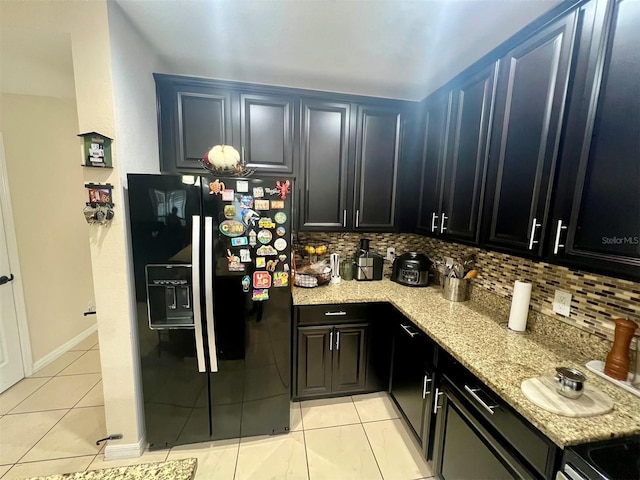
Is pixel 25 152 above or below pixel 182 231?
above

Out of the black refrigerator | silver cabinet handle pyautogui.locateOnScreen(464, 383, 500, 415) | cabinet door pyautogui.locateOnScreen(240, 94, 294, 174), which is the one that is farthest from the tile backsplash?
cabinet door pyautogui.locateOnScreen(240, 94, 294, 174)

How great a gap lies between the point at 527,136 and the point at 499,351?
3.48 feet

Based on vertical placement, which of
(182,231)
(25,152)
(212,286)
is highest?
(25,152)

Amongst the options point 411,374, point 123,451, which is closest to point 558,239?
point 411,374

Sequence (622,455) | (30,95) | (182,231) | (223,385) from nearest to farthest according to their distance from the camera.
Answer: (622,455)
(182,231)
(223,385)
(30,95)

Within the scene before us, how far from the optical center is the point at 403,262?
227cm

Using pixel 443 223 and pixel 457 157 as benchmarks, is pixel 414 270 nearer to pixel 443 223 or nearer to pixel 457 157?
pixel 443 223

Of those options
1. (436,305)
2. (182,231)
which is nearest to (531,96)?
(436,305)

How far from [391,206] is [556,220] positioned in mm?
1289

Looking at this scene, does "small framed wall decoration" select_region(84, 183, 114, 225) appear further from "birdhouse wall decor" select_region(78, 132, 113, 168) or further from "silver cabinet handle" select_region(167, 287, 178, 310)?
"silver cabinet handle" select_region(167, 287, 178, 310)

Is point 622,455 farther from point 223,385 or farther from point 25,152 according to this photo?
point 25,152

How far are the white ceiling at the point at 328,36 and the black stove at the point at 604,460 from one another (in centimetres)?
173

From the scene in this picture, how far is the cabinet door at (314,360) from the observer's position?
1.95 meters

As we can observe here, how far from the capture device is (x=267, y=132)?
6.73 ft
